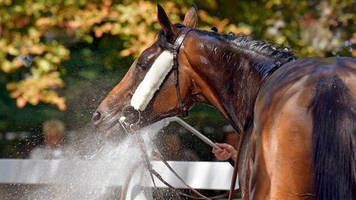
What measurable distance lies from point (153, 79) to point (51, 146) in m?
2.85

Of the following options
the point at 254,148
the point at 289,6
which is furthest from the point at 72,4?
the point at 254,148

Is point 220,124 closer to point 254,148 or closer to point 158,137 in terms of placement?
point 158,137

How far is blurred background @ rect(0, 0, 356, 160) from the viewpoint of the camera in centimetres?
529

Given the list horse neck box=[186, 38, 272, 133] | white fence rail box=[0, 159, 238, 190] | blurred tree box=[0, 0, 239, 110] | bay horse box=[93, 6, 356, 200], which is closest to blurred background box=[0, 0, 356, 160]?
blurred tree box=[0, 0, 239, 110]

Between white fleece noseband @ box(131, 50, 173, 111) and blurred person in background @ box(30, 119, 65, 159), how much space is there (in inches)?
102

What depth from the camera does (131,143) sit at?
3.88 metres

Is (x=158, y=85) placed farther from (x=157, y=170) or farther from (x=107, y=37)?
(x=107, y=37)

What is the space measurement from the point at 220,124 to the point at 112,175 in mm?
1784

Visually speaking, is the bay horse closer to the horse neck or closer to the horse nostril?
the horse neck

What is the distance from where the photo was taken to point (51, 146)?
208 inches

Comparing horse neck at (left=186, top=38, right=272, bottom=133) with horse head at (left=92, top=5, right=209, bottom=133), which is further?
horse head at (left=92, top=5, right=209, bottom=133)

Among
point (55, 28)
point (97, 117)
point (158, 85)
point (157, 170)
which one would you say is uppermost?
point (55, 28)

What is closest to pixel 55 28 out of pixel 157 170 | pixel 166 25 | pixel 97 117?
pixel 157 170

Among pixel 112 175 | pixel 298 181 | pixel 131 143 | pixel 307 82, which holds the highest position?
pixel 307 82
